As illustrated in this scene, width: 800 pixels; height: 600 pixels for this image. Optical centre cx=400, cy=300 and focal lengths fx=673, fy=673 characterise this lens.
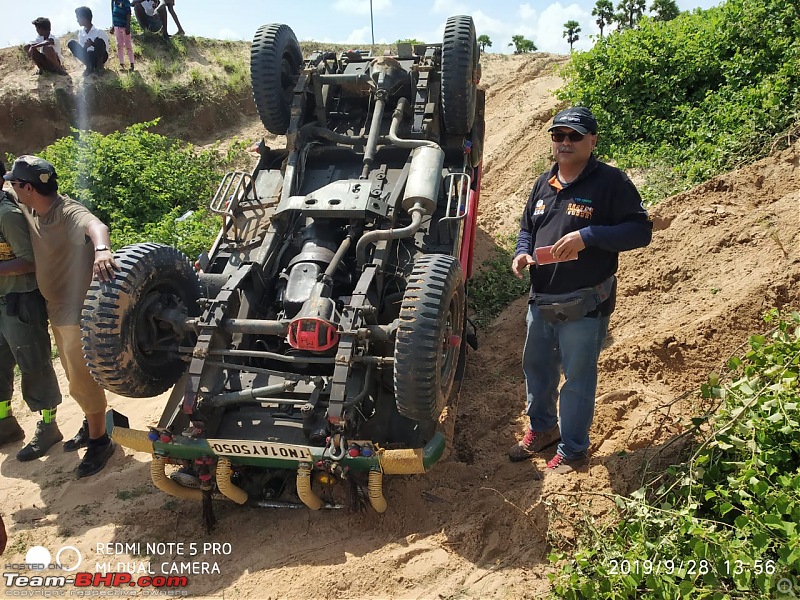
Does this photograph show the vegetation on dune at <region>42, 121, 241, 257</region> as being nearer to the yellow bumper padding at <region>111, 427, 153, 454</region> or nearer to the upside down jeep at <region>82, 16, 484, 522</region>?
the upside down jeep at <region>82, 16, 484, 522</region>

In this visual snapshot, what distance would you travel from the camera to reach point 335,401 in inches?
144

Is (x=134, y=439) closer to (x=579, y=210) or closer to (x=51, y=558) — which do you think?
(x=51, y=558)

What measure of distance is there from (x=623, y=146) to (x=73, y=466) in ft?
24.6

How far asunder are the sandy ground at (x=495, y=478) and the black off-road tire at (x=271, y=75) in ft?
8.89

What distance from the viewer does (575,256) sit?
138 inches

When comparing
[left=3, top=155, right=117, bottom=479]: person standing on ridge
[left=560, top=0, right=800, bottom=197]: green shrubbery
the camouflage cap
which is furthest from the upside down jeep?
[left=560, top=0, right=800, bottom=197]: green shrubbery

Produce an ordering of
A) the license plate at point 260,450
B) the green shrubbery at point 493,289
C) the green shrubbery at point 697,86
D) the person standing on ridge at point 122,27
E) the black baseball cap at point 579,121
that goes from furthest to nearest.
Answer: the person standing on ridge at point 122,27 → the green shrubbery at point 697,86 → the green shrubbery at point 493,289 → the license plate at point 260,450 → the black baseball cap at point 579,121

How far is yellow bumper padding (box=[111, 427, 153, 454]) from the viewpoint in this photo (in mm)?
3863

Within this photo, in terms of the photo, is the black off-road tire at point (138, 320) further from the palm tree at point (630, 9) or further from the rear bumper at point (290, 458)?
the palm tree at point (630, 9)

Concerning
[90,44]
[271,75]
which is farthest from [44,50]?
[271,75]

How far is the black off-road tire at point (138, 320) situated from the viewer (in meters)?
3.79
